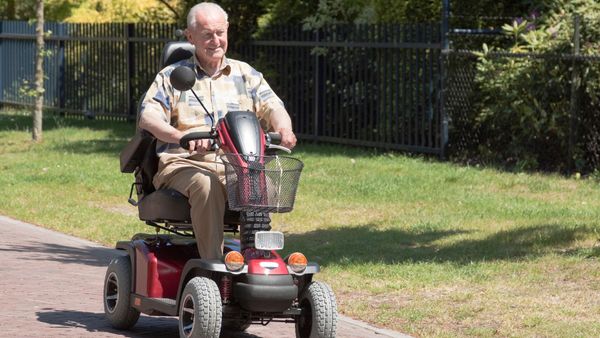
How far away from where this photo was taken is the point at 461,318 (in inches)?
325

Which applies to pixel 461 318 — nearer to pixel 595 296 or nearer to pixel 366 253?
pixel 595 296

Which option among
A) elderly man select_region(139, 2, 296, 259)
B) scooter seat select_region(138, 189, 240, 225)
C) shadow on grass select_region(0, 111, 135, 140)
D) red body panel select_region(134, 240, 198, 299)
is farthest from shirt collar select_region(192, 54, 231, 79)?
shadow on grass select_region(0, 111, 135, 140)

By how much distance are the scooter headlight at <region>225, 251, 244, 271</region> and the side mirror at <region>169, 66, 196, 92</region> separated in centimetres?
86

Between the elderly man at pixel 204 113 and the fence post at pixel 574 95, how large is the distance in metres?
8.34

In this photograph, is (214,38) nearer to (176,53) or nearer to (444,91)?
(176,53)

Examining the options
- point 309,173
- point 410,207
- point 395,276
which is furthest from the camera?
point 309,173

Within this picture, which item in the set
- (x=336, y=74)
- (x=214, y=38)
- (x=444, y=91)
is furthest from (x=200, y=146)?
(x=336, y=74)

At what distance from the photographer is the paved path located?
7.71 m

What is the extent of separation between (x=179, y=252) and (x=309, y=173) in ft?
27.0

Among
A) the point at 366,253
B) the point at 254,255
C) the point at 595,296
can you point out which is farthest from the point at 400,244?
the point at 254,255

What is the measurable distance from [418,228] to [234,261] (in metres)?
5.16

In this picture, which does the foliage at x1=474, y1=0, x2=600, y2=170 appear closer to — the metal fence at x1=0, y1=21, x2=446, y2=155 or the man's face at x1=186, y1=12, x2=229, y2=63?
the metal fence at x1=0, y1=21, x2=446, y2=155

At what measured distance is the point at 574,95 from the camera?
605 inches

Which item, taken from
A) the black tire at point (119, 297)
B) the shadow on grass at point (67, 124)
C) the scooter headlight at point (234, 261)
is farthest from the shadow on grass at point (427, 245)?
the shadow on grass at point (67, 124)
